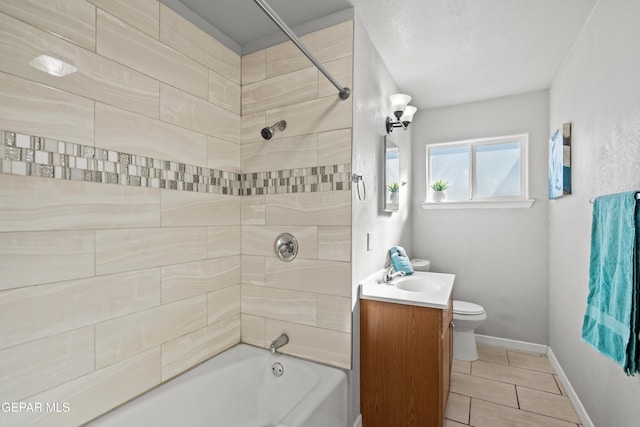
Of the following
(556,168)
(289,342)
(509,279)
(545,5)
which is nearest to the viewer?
(545,5)

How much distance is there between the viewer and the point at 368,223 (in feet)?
6.66

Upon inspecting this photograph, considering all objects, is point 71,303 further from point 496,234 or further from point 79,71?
point 496,234

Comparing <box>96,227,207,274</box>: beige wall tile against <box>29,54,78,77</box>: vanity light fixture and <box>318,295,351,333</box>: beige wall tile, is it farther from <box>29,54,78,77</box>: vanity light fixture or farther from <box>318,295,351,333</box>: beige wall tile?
<box>318,295,351,333</box>: beige wall tile

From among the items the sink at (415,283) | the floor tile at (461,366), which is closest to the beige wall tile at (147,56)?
the sink at (415,283)

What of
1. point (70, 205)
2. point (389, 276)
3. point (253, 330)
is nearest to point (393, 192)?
point (389, 276)

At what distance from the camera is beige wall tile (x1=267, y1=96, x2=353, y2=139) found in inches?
70.2

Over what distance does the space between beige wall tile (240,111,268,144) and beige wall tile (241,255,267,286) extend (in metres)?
0.82

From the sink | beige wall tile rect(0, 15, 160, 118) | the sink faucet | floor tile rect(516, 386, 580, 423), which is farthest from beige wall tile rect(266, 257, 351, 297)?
floor tile rect(516, 386, 580, 423)

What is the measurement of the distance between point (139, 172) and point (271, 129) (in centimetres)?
80

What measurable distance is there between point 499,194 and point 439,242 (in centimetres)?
79

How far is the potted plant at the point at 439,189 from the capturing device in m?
3.33

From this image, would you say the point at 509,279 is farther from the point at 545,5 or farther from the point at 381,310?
the point at 545,5

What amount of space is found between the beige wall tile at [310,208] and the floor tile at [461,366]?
6.09 feet

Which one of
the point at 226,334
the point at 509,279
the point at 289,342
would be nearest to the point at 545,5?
the point at 509,279
